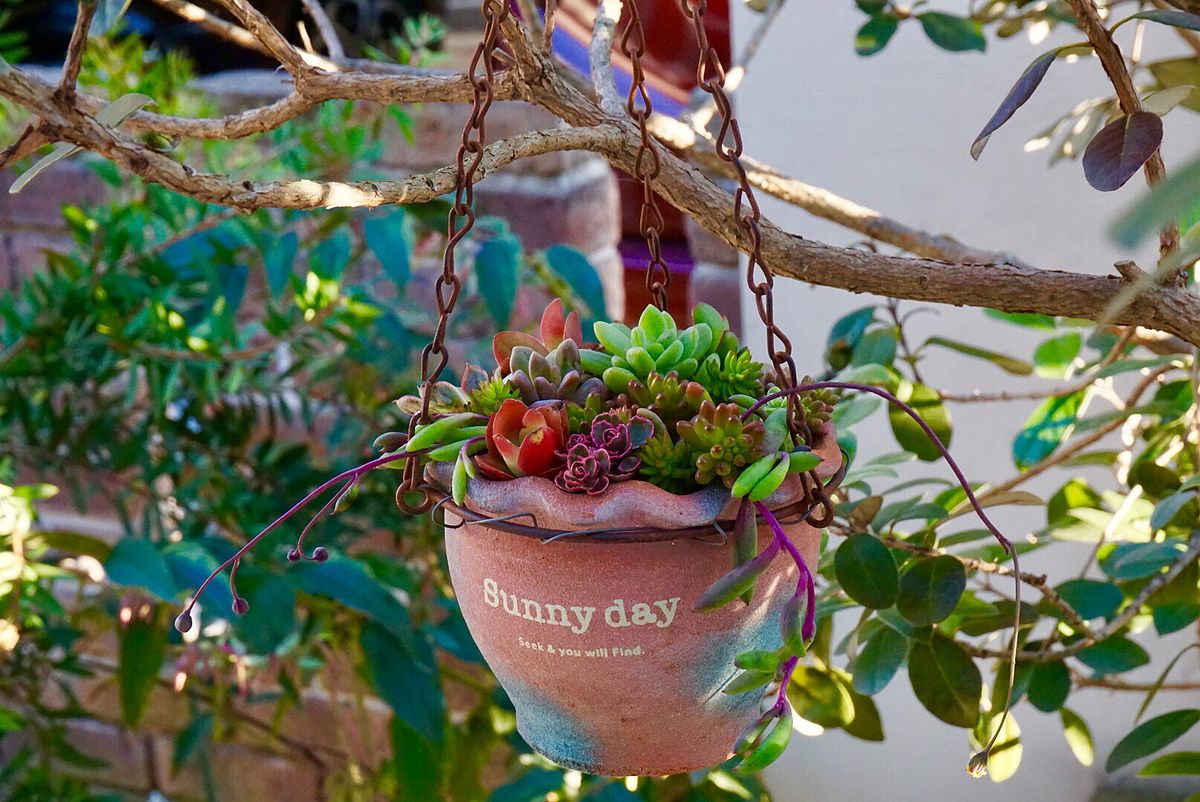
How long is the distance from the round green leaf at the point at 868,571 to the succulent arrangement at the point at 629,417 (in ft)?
0.38

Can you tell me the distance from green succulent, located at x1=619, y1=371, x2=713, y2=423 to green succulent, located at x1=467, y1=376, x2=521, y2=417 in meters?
0.07

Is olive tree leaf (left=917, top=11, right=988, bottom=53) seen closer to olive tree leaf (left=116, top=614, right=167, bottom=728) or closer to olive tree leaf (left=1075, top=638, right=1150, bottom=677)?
olive tree leaf (left=1075, top=638, right=1150, bottom=677)

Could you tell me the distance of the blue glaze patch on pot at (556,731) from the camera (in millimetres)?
555

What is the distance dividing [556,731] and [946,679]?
0.33 metres

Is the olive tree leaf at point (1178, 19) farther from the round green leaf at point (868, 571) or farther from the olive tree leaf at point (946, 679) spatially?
the olive tree leaf at point (946, 679)

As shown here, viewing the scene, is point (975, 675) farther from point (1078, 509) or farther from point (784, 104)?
point (784, 104)

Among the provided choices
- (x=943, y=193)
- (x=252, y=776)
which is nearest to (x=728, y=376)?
(x=943, y=193)

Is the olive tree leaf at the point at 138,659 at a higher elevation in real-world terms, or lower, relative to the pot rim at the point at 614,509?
lower

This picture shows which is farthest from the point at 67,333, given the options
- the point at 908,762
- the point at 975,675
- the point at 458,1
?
the point at 908,762

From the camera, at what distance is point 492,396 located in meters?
0.59

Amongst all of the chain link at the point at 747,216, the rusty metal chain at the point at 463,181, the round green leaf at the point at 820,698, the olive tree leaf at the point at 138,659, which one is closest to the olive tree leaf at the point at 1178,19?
the chain link at the point at 747,216

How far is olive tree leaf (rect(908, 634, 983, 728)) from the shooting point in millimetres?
764

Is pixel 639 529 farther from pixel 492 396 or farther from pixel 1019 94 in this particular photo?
pixel 1019 94

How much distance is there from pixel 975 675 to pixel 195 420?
0.87 metres
